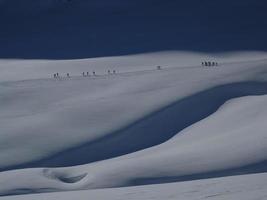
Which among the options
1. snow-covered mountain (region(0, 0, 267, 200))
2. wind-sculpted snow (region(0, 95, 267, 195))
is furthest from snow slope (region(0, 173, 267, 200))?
wind-sculpted snow (region(0, 95, 267, 195))

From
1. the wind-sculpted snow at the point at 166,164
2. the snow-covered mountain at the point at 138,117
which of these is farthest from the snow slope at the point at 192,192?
the wind-sculpted snow at the point at 166,164

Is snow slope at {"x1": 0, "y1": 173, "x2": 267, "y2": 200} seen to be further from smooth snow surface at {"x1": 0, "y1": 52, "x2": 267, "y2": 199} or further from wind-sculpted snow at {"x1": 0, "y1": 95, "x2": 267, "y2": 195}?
wind-sculpted snow at {"x1": 0, "y1": 95, "x2": 267, "y2": 195}

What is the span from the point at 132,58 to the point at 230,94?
29.1ft

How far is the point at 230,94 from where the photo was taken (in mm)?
14500

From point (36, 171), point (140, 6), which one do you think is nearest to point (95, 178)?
point (36, 171)

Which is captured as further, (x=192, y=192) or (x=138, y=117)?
(x=138, y=117)

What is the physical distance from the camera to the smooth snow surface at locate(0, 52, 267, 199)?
32.0 ft

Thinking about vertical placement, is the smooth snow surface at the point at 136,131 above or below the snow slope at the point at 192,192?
above

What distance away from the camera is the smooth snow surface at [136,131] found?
9766 millimetres

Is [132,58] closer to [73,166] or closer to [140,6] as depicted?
[140,6]

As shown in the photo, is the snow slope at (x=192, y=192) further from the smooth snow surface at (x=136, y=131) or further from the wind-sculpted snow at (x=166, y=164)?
the wind-sculpted snow at (x=166, y=164)

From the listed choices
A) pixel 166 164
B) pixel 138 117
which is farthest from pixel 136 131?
pixel 166 164

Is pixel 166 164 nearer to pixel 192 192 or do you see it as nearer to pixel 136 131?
pixel 192 192

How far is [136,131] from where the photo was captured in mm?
12852
